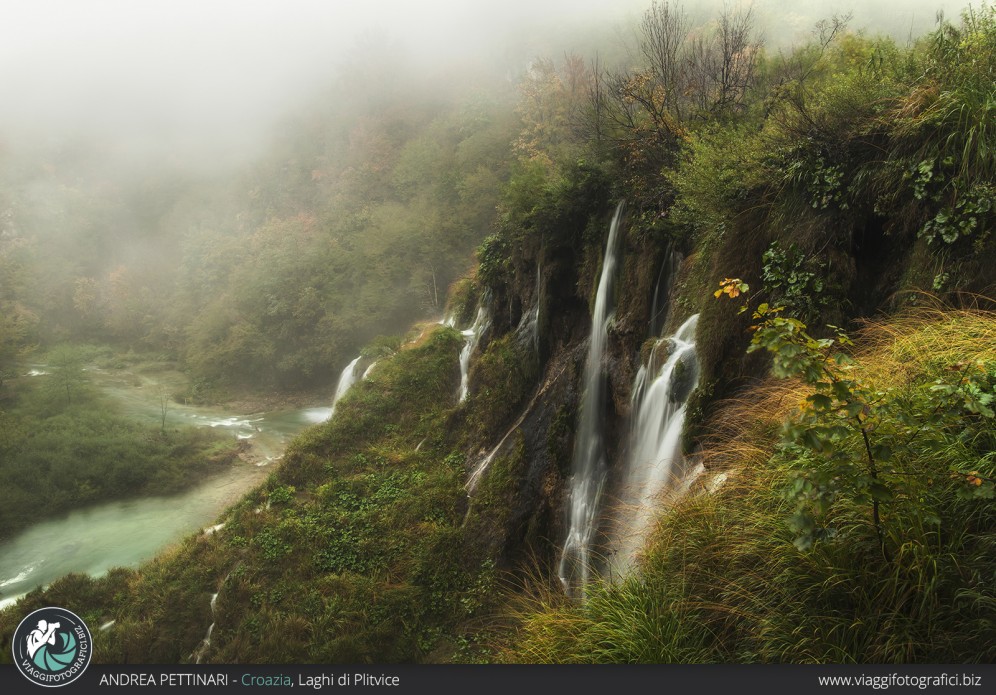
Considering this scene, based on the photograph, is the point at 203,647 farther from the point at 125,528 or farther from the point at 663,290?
the point at 663,290

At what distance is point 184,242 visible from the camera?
1367 inches

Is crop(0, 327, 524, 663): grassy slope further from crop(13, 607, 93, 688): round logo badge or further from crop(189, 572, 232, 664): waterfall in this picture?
crop(13, 607, 93, 688): round logo badge

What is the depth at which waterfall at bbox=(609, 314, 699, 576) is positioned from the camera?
17.7ft

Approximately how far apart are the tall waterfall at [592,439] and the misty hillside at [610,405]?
0.22 ft

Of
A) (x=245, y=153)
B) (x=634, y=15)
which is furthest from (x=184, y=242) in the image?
(x=634, y=15)

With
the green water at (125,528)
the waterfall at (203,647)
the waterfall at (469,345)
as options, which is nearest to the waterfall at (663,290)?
the waterfall at (469,345)

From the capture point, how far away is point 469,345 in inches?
598

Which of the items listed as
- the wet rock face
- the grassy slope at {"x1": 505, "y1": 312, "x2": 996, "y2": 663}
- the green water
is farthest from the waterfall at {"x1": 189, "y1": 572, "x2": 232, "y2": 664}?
the grassy slope at {"x1": 505, "y1": 312, "x2": 996, "y2": 663}

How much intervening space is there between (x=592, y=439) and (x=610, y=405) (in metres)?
0.61

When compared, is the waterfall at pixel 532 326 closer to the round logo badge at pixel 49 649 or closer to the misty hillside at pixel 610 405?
the misty hillside at pixel 610 405

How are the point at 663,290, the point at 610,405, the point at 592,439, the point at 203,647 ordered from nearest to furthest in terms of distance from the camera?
the point at 663,290
the point at 610,405
the point at 592,439
the point at 203,647

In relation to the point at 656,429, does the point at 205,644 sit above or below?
below

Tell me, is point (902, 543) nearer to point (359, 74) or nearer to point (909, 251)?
point (909, 251)

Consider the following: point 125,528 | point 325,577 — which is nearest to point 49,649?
point 325,577
